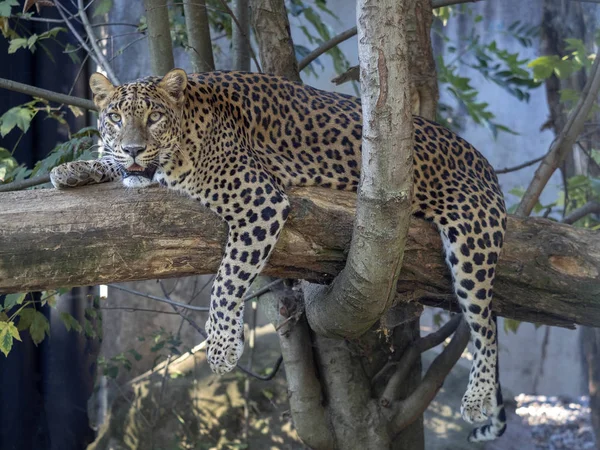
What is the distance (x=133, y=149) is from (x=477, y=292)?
249 centimetres

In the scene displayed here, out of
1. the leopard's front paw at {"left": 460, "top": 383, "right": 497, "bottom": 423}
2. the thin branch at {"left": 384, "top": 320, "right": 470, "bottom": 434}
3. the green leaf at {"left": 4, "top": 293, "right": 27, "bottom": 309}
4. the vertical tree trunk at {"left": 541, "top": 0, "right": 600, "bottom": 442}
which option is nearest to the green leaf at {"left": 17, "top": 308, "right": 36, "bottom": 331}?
the green leaf at {"left": 4, "top": 293, "right": 27, "bottom": 309}

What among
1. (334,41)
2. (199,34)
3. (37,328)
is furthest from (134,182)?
(334,41)

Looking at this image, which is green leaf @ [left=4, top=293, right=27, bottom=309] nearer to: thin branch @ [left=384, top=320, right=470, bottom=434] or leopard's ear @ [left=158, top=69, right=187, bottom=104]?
leopard's ear @ [left=158, top=69, right=187, bottom=104]

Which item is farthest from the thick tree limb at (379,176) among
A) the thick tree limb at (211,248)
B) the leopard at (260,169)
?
the leopard at (260,169)

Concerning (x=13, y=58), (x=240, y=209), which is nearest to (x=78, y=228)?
(x=240, y=209)

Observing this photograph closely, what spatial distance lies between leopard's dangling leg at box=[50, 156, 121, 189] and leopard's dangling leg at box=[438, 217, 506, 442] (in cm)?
231

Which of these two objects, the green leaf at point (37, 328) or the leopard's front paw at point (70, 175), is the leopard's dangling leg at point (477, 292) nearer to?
the leopard's front paw at point (70, 175)

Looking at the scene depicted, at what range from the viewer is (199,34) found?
6.41 m

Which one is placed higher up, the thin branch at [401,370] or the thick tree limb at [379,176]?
the thick tree limb at [379,176]

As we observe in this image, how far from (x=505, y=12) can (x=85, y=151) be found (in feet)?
36.8

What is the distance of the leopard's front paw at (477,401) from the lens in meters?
5.41

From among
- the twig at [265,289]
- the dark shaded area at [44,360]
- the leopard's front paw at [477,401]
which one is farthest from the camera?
the dark shaded area at [44,360]

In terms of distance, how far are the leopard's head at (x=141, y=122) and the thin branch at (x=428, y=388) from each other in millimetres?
2956

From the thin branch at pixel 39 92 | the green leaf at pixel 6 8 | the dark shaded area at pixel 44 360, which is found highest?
the green leaf at pixel 6 8
